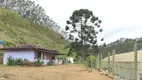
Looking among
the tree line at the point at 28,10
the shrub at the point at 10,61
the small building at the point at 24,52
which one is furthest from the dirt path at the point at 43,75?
the tree line at the point at 28,10

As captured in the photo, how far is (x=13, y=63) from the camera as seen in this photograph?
38.1 metres

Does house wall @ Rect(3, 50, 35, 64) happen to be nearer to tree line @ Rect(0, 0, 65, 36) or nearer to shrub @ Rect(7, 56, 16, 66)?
shrub @ Rect(7, 56, 16, 66)

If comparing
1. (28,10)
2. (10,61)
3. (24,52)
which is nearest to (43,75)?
(10,61)

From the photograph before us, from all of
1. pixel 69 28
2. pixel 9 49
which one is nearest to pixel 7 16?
pixel 69 28

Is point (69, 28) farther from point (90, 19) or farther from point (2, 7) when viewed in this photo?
point (2, 7)

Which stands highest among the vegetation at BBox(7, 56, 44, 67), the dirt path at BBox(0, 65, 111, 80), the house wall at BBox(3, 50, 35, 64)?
the house wall at BBox(3, 50, 35, 64)

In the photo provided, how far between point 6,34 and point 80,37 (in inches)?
890

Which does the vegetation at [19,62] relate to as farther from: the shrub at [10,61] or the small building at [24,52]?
the small building at [24,52]

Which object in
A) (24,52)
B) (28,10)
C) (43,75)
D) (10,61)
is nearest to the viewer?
(43,75)

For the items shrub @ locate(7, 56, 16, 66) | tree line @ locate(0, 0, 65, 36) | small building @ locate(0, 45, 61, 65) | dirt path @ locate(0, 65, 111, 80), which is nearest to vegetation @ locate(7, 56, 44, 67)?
shrub @ locate(7, 56, 16, 66)

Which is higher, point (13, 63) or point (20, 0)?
point (20, 0)

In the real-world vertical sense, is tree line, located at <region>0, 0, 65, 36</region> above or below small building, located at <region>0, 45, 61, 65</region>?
above

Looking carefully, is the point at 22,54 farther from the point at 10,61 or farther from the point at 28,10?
the point at 28,10

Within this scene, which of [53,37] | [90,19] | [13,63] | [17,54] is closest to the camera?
[13,63]
